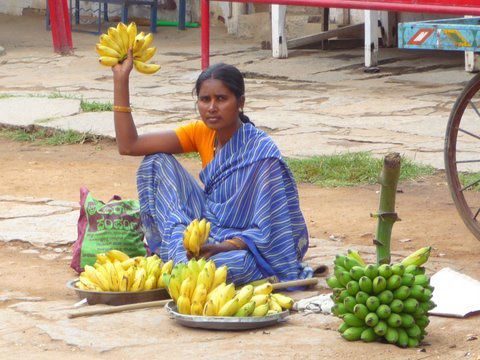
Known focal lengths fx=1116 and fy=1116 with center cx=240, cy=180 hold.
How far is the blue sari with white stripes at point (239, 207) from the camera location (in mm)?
4566

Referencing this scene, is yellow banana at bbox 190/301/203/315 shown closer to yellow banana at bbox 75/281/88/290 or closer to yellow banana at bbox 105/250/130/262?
yellow banana at bbox 75/281/88/290

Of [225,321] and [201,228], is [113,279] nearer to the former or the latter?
[201,228]

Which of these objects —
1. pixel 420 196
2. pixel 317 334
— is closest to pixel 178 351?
pixel 317 334

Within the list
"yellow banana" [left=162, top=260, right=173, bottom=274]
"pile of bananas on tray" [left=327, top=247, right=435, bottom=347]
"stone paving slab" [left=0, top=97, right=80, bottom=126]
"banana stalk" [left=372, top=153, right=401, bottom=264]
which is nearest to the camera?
"pile of bananas on tray" [left=327, top=247, right=435, bottom=347]

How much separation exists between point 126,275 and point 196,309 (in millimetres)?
529

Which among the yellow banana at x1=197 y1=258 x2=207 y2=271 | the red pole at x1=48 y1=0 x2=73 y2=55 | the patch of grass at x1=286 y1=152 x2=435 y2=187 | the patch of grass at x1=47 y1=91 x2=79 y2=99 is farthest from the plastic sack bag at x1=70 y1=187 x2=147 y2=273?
the red pole at x1=48 y1=0 x2=73 y2=55

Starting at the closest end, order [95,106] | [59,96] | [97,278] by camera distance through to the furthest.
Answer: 1. [97,278]
2. [95,106]
3. [59,96]

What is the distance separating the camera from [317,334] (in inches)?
153

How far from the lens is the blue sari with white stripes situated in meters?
4.57

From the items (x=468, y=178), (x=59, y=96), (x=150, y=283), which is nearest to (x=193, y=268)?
(x=150, y=283)

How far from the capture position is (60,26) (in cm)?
1360

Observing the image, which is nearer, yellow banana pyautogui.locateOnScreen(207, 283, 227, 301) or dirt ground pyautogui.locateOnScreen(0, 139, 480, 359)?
yellow banana pyautogui.locateOnScreen(207, 283, 227, 301)

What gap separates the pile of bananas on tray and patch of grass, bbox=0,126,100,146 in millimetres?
4911

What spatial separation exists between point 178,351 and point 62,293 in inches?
47.0
